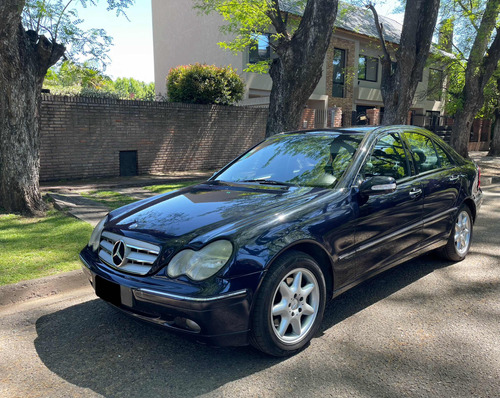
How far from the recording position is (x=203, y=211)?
318 centimetres

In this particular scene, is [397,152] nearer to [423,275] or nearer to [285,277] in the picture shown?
[423,275]

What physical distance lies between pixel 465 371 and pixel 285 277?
1.35 meters

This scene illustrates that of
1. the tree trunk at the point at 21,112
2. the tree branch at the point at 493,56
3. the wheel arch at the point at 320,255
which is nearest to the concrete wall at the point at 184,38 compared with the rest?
the tree branch at the point at 493,56

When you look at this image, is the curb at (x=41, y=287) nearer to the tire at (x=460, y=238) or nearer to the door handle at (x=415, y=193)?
the door handle at (x=415, y=193)

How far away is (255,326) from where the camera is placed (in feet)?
8.85

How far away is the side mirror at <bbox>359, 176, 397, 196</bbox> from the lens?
3.45 metres

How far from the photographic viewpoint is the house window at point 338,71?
23547mm

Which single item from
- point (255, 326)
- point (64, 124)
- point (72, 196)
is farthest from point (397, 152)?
point (64, 124)

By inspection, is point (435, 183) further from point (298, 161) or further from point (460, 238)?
point (298, 161)

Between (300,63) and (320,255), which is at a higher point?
(300,63)

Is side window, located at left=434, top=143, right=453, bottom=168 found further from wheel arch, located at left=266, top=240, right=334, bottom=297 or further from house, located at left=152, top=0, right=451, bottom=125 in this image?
house, located at left=152, top=0, right=451, bottom=125

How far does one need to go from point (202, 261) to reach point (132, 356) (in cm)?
97

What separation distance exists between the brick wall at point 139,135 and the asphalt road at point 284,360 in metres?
7.53

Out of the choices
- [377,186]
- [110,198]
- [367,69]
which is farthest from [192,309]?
[367,69]
